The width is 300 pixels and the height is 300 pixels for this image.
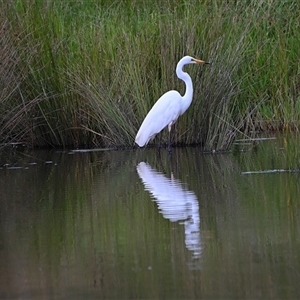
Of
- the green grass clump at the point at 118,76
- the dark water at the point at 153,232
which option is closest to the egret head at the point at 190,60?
the green grass clump at the point at 118,76

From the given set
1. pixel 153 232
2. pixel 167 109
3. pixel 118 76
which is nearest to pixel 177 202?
pixel 153 232

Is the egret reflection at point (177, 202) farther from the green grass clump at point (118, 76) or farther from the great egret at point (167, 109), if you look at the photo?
the green grass clump at point (118, 76)

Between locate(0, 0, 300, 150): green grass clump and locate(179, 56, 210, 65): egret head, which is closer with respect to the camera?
locate(179, 56, 210, 65): egret head

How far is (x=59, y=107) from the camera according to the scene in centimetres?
1120

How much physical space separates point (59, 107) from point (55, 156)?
913 millimetres

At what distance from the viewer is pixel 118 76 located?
1091 cm

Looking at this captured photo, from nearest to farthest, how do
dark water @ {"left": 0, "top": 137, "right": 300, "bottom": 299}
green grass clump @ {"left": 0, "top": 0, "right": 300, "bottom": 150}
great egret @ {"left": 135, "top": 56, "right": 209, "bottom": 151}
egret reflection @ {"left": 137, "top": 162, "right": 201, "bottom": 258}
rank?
dark water @ {"left": 0, "top": 137, "right": 300, "bottom": 299} < egret reflection @ {"left": 137, "top": 162, "right": 201, "bottom": 258} < great egret @ {"left": 135, "top": 56, "right": 209, "bottom": 151} < green grass clump @ {"left": 0, "top": 0, "right": 300, "bottom": 150}

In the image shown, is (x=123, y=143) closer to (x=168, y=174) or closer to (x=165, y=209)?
(x=168, y=174)

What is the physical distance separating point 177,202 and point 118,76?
184 inches

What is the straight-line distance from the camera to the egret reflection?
16.8ft

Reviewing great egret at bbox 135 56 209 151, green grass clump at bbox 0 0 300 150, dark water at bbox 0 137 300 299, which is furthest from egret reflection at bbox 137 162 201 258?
green grass clump at bbox 0 0 300 150

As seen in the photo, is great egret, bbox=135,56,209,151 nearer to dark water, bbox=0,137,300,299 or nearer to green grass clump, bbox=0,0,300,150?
green grass clump, bbox=0,0,300,150

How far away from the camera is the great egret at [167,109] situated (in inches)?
411

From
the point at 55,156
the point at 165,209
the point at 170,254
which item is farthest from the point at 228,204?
the point at 55,156
